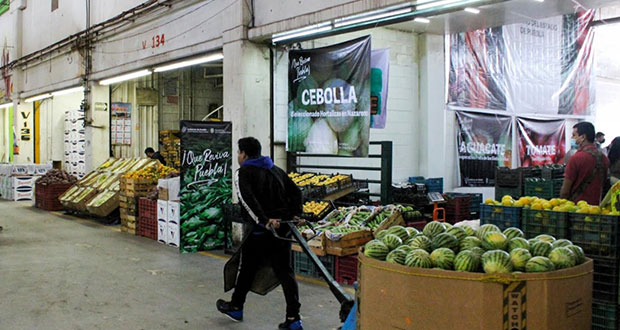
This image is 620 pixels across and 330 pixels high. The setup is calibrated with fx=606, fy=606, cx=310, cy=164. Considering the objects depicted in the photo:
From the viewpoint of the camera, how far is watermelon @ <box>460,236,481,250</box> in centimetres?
354

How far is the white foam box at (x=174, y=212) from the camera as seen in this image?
9.76 metres

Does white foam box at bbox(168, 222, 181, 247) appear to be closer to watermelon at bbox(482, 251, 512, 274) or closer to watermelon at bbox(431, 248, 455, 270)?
watermelon at bbox(431, 248, 455, 270)

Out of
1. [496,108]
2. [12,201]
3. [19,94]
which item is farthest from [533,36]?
[19,94]

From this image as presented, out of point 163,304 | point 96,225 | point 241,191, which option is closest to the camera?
point 241,191

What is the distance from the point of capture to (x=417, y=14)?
24.8 feet

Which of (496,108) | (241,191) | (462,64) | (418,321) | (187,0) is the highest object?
(187,0)

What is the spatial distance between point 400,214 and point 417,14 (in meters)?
2.56

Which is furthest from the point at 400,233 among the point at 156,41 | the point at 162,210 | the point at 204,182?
the point at 156,41

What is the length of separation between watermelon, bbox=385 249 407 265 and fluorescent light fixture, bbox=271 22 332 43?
5.83 m

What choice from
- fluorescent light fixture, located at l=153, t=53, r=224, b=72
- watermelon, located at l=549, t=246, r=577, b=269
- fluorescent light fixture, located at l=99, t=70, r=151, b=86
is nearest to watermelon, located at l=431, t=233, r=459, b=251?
watermelon, located at l=549, t=246, r=577, b=269

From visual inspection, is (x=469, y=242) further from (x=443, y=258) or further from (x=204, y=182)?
(x=204, y=182)

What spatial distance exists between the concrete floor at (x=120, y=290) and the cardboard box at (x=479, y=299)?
2531 millimetres

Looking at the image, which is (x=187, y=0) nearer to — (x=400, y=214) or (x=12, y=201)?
(x=400, y=214)

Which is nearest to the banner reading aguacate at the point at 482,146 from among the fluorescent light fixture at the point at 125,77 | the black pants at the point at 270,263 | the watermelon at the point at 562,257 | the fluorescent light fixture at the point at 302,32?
the fluorescent light fixture at the point at 302,32
